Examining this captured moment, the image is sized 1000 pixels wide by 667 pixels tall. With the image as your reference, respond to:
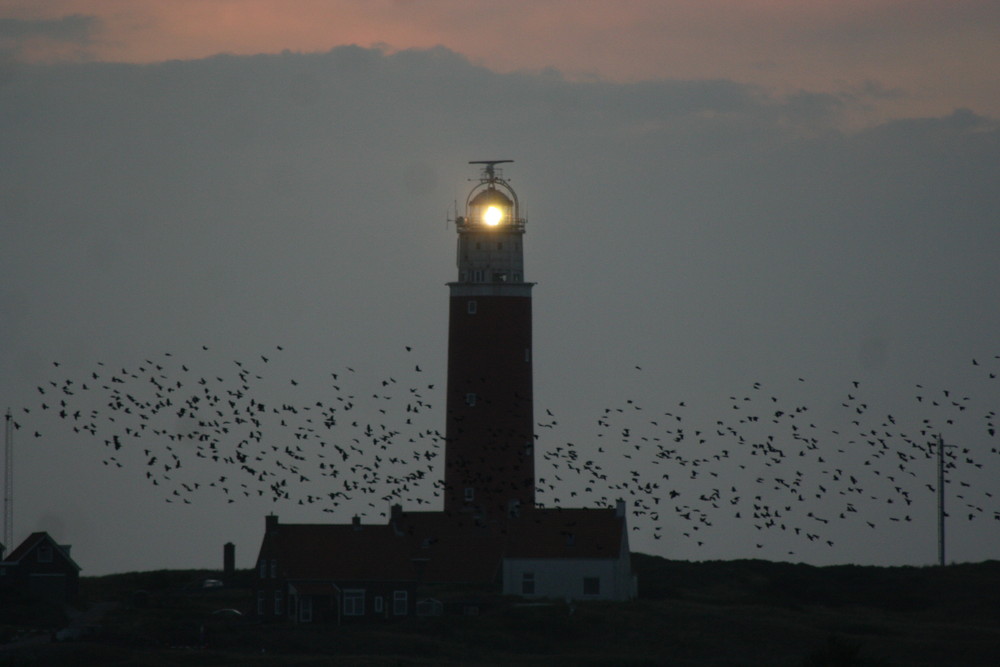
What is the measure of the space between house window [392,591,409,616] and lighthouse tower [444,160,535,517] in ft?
18.2

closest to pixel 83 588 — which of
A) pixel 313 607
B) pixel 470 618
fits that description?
pixel 313 607

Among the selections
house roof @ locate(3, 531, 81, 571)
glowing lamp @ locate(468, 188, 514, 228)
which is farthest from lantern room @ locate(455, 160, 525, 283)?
house roof @ locate(3, 531, 81, 571)

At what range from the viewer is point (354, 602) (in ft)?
311

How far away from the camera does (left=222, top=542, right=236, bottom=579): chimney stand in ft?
377

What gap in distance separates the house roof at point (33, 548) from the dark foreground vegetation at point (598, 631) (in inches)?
107

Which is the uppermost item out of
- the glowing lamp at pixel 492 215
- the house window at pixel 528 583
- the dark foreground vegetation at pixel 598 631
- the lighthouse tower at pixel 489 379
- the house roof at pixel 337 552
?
the glowing lamp at pixel 492 215

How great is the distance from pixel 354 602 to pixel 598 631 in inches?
475

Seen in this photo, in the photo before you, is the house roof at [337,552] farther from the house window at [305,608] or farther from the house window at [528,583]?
the house window at [528,583]

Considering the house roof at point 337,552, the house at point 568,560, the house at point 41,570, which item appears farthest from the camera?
the house at point 41,570

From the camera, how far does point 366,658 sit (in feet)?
270

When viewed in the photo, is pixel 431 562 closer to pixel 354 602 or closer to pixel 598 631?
pixel 354 602

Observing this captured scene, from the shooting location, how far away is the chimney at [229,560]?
115044 mm

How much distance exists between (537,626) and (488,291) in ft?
54.1

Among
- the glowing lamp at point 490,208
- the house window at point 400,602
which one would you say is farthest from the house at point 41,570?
the glowing lamp at point 490,208
